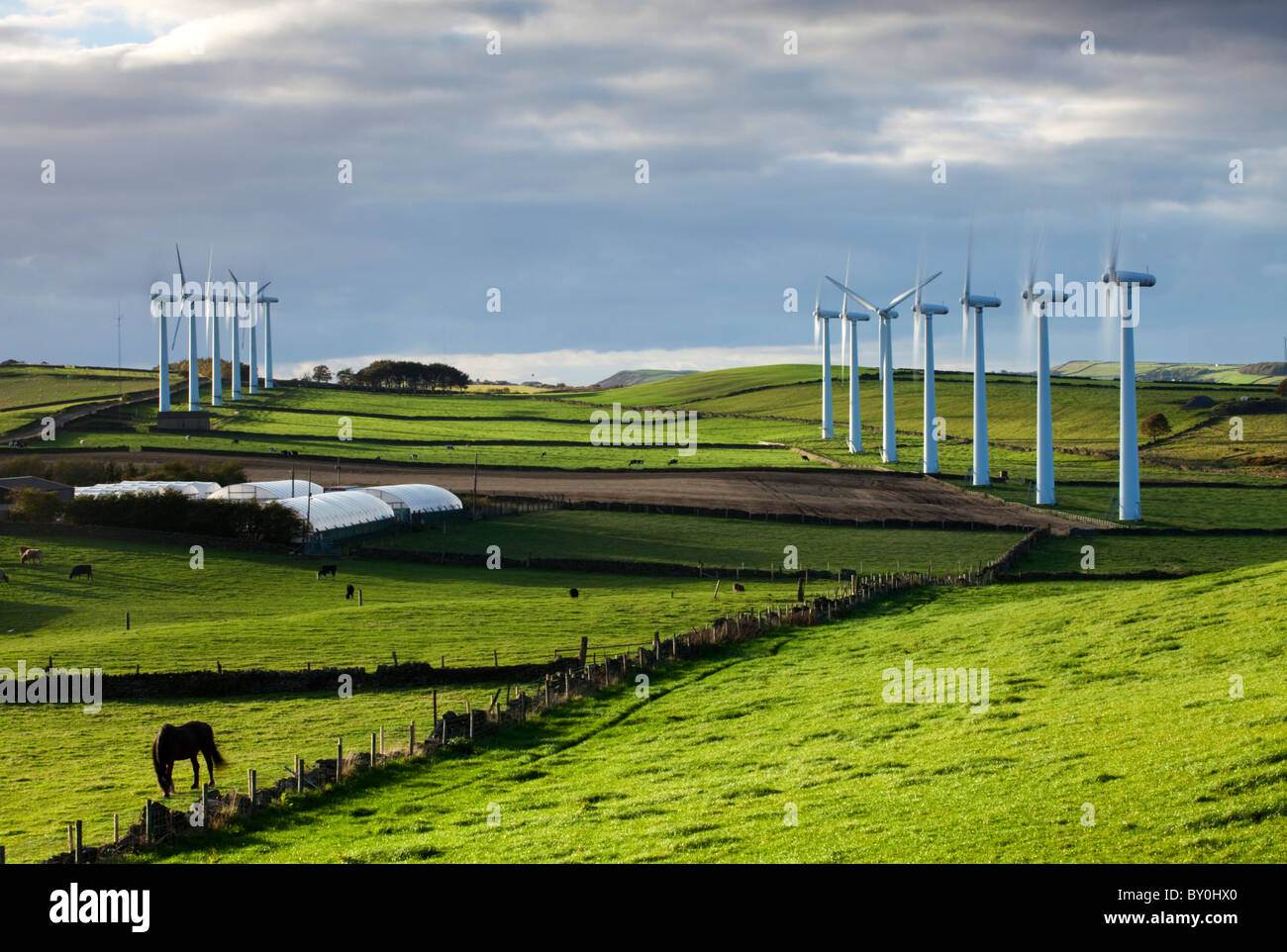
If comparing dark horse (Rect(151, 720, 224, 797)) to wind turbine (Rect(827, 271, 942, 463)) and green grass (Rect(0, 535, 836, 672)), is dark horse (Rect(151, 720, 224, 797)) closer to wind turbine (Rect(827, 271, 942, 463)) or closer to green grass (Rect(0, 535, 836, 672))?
green grass (Rect(0, 535, 836, 672))

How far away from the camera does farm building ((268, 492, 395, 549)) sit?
86.8 m

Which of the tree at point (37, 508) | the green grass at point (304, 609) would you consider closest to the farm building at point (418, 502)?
the green grass at point (304, 609)

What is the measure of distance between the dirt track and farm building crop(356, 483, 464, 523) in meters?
9.33

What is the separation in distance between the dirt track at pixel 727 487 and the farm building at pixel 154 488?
15.3 metres

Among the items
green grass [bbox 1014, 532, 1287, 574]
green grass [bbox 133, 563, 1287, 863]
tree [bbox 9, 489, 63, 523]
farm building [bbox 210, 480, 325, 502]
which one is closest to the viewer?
green grass [bbox 133, 563, 1287, 863]

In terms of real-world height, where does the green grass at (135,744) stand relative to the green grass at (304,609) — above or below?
below

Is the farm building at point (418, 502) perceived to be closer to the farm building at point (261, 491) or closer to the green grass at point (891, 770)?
the farm building at point (261, 491)

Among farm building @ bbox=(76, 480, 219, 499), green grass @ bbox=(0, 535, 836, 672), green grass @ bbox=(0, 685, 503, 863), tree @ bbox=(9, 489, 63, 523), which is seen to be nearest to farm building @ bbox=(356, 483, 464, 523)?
farm building @ bbox=(76, 480, 219, 499)

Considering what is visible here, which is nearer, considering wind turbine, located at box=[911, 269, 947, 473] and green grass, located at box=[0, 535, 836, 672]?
green grass, located at box=[0, 535, 836, 672]

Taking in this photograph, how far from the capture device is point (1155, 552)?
84000 mm

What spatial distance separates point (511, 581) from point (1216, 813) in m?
57.0

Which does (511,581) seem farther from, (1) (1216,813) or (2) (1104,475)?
(2) (1104,475)

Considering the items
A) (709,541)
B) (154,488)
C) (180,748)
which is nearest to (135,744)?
(180,748)

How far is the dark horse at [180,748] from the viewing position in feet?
103
